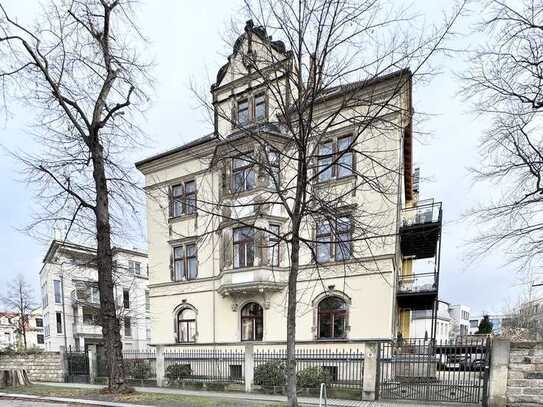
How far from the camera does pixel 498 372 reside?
9328mm

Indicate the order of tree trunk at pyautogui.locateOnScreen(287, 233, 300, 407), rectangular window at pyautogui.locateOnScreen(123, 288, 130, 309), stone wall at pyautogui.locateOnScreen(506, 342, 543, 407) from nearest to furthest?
tree trunk at pyautogui.locateOnScreen(287, 233, 300, 407) → stone wall at pyautogui.locateOnScreen(506, 342, 543, 407) → rectangular window at pyautogui.locateOnScreen(123, 288, 130, 309)

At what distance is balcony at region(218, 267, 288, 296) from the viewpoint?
16953 mm

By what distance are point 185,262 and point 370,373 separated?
1257 centimetres

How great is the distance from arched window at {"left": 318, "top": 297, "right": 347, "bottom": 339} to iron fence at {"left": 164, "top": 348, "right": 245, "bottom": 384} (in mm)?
3754

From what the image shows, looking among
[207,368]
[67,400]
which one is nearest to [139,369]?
[207,368]

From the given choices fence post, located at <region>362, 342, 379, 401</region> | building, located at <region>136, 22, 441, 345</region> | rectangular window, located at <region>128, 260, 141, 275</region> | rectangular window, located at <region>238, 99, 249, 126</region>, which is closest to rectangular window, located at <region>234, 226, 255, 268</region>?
building, located at <region>136, 22, 441, 345</region>

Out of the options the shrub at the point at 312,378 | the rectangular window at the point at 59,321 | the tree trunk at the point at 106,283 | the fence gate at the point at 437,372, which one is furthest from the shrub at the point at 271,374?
the rectangular window at the point at 59,321

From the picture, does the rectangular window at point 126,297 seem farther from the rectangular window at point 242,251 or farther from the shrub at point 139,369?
the rectangular window at point 242,251

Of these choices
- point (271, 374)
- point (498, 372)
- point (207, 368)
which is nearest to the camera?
point (498, 372)

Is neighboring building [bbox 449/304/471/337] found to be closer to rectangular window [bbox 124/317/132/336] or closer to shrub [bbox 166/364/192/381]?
rectangular window [bbox 124/317/132/336]

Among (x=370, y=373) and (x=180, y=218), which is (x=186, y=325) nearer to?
(x=180, y=218)

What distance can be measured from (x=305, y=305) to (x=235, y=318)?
4.01m

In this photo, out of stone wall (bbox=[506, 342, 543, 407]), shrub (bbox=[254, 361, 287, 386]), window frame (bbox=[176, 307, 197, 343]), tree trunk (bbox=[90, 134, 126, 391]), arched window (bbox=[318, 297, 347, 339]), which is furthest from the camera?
window frame (bbox=[176, 307, 197, 343])

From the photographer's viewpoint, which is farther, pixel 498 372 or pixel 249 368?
pixel 249 368
